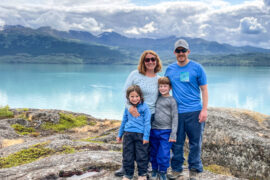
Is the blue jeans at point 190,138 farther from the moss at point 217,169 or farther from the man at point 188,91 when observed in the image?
the moss at point 217,169

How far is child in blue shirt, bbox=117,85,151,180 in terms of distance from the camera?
21.5 ft

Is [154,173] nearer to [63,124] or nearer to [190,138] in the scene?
[190,138]

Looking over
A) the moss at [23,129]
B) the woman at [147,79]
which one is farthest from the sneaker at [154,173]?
the moss at [23,129]

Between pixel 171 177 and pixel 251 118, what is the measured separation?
13.6 metres

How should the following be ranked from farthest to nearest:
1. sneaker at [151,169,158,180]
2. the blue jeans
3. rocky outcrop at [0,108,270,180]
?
rocky outcrop at [0,108,270,180]
sneaker at [151,169,158,180]
the blue jeans

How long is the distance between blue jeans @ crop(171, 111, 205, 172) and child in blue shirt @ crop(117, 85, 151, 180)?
1062 mm

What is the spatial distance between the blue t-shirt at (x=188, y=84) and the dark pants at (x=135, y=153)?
1539mm

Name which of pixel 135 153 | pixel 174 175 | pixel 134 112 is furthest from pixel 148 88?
pixel 174 175

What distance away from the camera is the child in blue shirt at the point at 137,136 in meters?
6.56

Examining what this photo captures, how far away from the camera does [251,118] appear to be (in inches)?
706

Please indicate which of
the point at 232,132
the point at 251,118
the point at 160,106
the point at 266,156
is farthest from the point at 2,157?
the point at 251,118

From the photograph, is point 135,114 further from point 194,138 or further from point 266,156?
point 266,156

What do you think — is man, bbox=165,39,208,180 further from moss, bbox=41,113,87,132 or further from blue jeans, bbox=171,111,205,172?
moss, bbox=41,113,87,132

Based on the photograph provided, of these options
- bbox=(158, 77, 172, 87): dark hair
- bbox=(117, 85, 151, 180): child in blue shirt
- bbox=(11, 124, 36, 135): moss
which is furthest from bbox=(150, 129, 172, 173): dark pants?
bbox=(11, 124, 36, 135): moss
